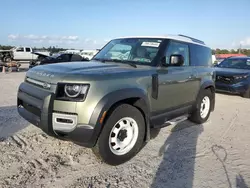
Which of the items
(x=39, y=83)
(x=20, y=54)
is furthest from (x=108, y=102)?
(x=20, y=54)

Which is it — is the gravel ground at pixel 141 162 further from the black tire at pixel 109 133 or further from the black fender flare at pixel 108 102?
the black fender flare at pixel 108 102

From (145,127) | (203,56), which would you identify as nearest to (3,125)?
(145,127)

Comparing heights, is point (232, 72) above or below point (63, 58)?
below

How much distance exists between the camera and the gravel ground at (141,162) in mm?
3176

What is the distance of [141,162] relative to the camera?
3746 mm

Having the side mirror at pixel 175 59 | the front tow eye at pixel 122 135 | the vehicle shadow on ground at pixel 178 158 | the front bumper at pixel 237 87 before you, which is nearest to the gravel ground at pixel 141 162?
the vehicle shadow on ground at pixel 178 158

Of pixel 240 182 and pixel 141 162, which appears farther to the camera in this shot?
pixel 141 162

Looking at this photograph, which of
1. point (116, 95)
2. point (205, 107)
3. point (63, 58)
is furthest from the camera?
point (63, 58)

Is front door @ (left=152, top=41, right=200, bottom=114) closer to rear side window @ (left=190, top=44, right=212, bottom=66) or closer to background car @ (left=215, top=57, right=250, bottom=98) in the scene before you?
rear side window @ (left=190, top=44, right=212, bottom=66)

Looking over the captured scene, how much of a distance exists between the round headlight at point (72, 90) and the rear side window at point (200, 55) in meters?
3.02

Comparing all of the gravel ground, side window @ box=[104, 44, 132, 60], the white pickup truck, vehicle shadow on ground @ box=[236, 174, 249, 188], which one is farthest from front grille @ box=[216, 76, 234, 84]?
the white pickup truck

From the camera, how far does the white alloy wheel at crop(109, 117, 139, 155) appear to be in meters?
3.65

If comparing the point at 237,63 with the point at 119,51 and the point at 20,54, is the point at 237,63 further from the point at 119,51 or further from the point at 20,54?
the point at 20,54

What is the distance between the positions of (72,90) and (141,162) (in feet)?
5.03
